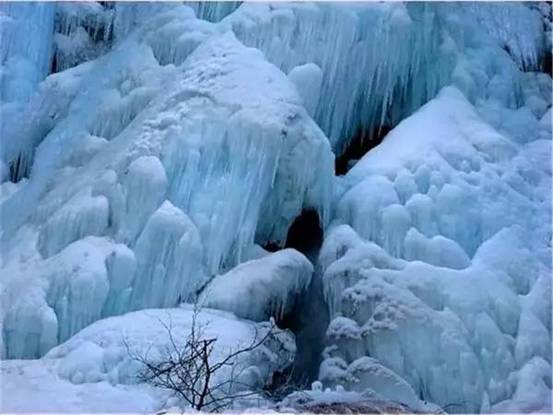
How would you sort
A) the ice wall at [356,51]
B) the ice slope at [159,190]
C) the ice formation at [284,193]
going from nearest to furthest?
the ice formation at [284,193] → the ice slope at [159,190] → the ice wall at [356,51]

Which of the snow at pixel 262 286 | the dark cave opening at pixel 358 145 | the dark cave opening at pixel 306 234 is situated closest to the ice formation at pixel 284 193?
the snow at pixel 262 286

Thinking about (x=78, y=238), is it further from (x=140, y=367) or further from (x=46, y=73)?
(x=46, y=73)

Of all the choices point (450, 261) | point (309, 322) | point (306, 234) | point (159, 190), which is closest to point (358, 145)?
point (306, 234)

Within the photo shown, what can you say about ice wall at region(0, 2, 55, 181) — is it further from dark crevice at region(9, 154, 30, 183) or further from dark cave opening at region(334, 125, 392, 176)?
dark cave opening at region(334, 125, 392, 176)

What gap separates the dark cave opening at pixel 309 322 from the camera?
6906mm

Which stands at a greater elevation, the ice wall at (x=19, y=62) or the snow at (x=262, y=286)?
the ice wall at (x=19, y=62)

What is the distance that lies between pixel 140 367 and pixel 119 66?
407 cm

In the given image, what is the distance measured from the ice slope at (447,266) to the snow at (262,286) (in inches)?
13.1

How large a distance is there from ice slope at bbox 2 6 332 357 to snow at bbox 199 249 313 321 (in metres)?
0.22

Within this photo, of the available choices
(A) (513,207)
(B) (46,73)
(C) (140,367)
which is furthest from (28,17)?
(A) (513,207)

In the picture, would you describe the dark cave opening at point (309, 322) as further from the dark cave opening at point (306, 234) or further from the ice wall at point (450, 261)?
the ice wall at point (450, 261)

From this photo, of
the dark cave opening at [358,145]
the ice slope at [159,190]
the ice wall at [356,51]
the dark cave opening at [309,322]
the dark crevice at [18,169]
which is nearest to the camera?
the ice slope at [159,190]

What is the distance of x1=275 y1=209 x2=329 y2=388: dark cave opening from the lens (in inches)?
272

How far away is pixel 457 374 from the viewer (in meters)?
6.18
